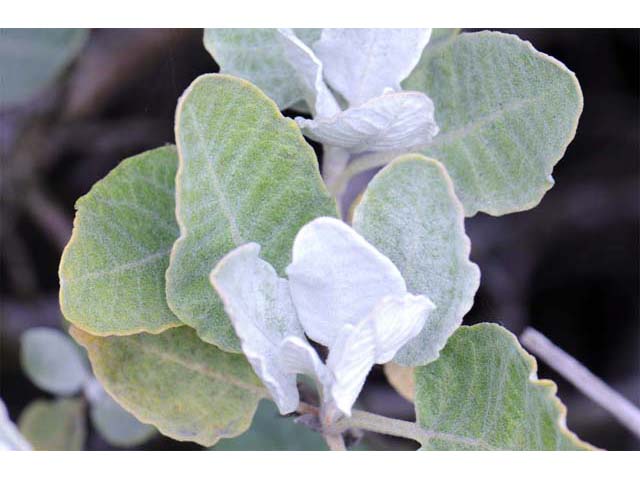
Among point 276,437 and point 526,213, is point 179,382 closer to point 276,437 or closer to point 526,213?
point 276,437

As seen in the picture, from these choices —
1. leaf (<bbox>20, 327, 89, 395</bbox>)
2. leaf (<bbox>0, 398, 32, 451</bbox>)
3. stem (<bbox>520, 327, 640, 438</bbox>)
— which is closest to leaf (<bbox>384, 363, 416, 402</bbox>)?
stem (<bbox>520, 327, 640, 438</bbox>)

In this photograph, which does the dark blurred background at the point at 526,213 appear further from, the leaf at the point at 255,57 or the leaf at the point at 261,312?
the leaf at the point at 261,312

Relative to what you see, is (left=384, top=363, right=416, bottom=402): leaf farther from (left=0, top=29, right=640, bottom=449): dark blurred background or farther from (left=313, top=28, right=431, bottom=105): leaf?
(left=0, top=29, right=640, bottom=449): dark blurred background

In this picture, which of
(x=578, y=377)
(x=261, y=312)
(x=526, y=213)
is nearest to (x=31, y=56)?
(x=261, y=312)

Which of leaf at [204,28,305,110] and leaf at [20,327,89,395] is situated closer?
leaf at [204,28,305,110]

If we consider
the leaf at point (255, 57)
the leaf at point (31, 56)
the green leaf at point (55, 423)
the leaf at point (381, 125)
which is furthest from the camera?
the green leaf at point (55, 423)

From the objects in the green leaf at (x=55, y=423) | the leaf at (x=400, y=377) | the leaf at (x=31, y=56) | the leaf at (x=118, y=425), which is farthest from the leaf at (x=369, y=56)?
the green leaf at (x=55, y=423)

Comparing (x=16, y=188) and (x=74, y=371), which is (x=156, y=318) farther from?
(x=16, y=188)
